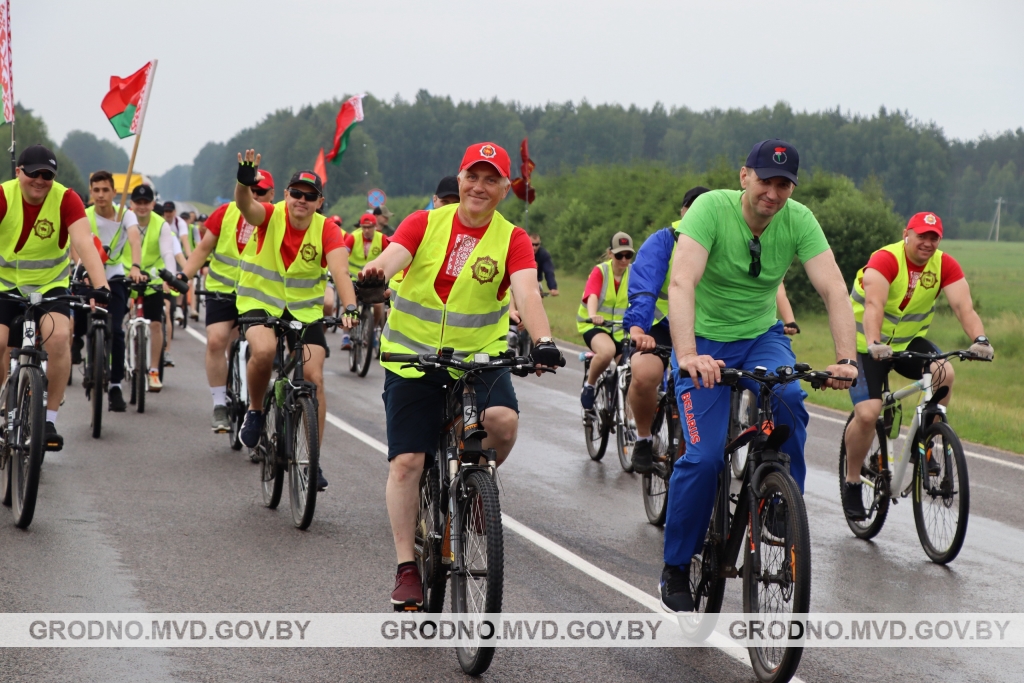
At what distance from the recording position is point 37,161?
23.9 feet

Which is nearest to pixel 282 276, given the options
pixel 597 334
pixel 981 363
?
pixel 597 334

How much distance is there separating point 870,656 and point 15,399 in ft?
16.4

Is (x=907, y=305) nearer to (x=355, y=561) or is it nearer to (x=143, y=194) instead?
(x=355, y=561)

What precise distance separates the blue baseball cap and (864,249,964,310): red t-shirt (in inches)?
112

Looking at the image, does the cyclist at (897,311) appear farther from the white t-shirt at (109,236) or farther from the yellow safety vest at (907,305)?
the white t-shirt at (109,236)

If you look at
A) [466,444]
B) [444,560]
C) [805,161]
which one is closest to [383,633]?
[444,560]

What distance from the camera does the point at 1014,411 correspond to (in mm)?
15438

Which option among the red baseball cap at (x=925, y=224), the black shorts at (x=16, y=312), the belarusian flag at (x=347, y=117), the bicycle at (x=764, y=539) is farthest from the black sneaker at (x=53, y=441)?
the belarusian flag at (x=347, y=117)

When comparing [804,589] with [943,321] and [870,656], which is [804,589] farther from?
[943,321]

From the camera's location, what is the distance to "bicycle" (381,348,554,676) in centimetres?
458

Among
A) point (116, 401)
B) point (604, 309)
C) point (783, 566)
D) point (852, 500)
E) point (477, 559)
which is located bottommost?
point (116, 401)

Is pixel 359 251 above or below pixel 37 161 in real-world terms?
below

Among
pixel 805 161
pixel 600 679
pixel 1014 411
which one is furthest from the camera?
pixel 805 161

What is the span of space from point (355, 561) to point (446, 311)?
193 centimetres
